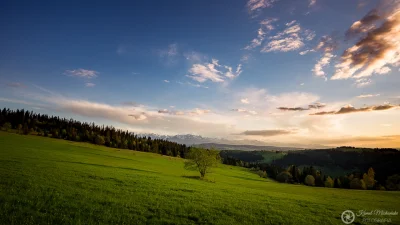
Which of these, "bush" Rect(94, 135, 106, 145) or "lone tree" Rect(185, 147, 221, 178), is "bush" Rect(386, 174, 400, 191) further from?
"bush" Rect(94, 135, 106, 145)

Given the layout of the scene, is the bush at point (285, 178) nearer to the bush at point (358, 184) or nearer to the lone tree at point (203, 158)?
the bush at point (358, 184)

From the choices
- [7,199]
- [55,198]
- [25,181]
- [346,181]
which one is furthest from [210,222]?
[346,181]

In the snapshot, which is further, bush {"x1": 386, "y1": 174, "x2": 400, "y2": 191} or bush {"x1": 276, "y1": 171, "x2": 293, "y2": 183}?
bush {"x1": 276, "y1": 171, "x2": 293, "y2": 183}

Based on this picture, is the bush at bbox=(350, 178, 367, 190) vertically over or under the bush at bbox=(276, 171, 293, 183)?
over

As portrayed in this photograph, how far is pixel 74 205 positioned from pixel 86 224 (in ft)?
17.6

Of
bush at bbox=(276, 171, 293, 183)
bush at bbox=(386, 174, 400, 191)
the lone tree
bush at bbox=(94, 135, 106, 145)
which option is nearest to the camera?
the lone tree

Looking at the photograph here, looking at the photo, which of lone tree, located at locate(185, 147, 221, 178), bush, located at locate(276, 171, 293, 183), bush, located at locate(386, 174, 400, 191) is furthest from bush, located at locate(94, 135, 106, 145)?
bush, located at locate(386, 174, 400, 191)

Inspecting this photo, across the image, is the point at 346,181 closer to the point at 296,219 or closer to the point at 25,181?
the point at 296,219

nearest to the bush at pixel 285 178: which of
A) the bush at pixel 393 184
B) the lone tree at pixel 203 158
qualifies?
the bush at pixel 393 184

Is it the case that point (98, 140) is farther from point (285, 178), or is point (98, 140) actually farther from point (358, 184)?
point (358, 184)

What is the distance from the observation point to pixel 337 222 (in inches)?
969

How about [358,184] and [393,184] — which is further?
[358,184]

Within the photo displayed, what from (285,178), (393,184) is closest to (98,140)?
(285,178)

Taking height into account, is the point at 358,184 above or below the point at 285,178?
above
